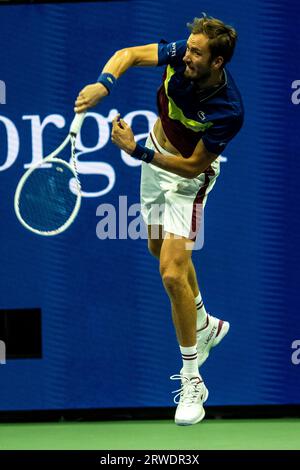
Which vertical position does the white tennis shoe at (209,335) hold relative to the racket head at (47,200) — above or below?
below

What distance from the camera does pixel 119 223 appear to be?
773 centimetres

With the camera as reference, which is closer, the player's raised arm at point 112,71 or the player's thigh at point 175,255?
the player's raised arm at point 112,71

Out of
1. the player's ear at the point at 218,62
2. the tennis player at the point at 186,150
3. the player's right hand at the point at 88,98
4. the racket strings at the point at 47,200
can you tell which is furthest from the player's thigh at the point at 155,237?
the player's right hand at the point at 88,98

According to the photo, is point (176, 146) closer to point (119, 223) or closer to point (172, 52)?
point (172, 52)

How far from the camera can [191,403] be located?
6.79 metres

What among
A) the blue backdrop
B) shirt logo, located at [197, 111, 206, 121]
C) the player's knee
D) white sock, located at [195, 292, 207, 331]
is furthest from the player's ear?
white sock, located at [195, 292, 207, 331]

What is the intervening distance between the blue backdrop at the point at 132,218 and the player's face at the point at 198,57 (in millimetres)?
1233

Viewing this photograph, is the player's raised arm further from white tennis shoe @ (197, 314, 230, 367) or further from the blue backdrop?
white tennis shoe @ (197, 314, 230, 367)

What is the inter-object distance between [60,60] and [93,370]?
1.90 m

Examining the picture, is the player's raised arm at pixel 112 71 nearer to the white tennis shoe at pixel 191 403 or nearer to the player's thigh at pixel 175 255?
the player's thigh at pixel 175 255

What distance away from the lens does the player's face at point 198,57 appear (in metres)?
6.33

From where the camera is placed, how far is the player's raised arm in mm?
5867
